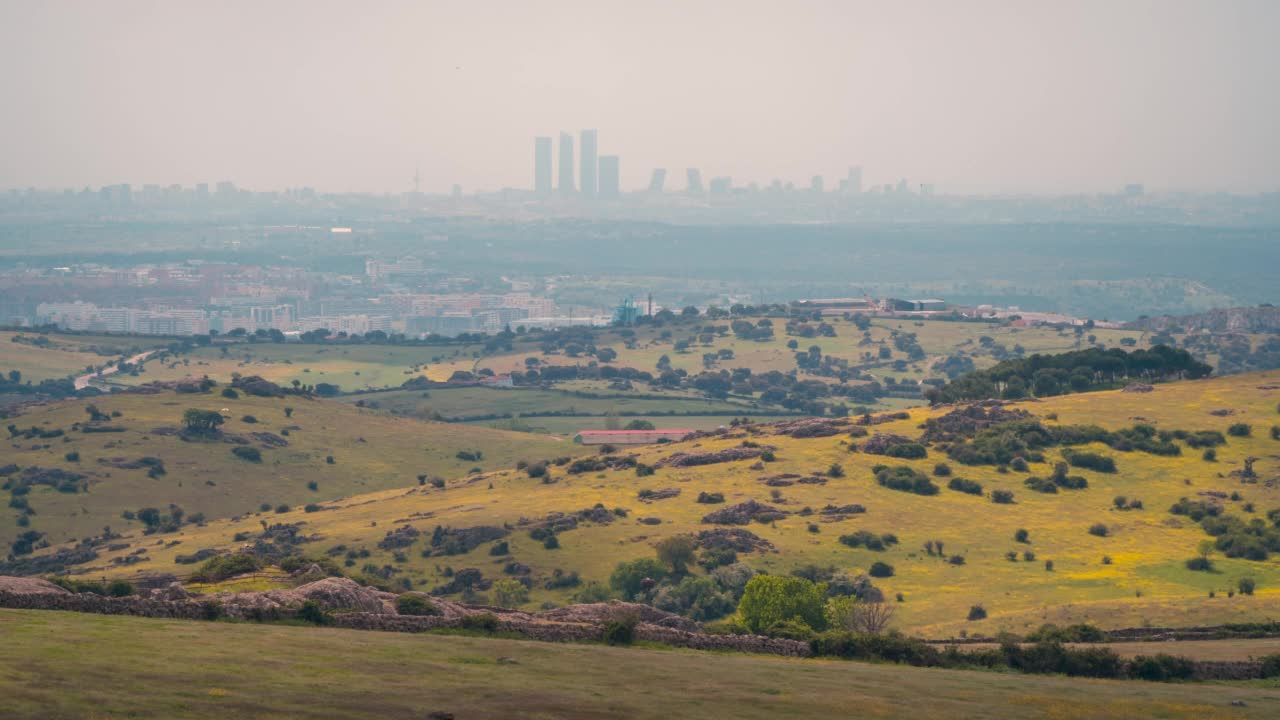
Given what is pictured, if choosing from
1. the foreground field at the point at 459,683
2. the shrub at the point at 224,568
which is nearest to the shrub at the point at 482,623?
the foreground field at the point at 459,683

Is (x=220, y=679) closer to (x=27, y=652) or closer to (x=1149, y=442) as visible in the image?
(x=27, y=652)

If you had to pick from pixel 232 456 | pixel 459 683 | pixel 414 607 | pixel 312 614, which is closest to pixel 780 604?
pixel 414 607

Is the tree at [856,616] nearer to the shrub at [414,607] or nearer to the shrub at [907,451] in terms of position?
the shrub at [414,607]

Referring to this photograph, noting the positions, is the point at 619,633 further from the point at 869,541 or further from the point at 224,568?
the point at 869,541

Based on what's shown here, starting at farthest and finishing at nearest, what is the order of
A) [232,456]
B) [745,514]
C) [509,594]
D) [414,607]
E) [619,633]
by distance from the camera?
[232,456] < [745,514] < [509,594] < [414,607] < [619,633]

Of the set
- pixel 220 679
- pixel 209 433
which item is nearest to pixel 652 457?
pixel 209 433

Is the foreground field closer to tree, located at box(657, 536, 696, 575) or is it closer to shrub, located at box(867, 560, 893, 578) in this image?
shrub, located at box(867, 560, 893, 578)
